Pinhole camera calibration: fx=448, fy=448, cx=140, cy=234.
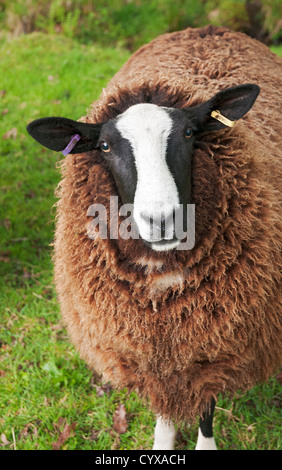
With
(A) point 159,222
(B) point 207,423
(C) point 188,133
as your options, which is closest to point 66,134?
(C) point 188,133

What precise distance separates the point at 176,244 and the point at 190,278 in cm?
25

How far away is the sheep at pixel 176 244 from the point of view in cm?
207

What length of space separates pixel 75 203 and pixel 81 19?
763 cm

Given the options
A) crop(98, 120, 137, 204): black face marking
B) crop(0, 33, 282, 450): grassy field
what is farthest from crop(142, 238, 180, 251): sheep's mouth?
crop(0, 33, 282, 450): grassy field

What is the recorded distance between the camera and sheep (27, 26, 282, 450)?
6.79 feet

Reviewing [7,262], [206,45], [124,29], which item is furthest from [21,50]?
[206,45]

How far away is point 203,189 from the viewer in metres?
2.16

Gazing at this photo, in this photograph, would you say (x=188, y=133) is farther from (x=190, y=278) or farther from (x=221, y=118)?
(x=190, y=278)

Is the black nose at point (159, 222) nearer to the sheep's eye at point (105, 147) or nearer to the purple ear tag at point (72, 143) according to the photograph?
the sheep's eye at point (105, 147)

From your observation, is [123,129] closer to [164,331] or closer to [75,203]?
[75,203]

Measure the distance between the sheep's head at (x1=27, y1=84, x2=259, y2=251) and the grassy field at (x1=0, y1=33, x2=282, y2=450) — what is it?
1587 mm

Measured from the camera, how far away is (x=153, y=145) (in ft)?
6.50
